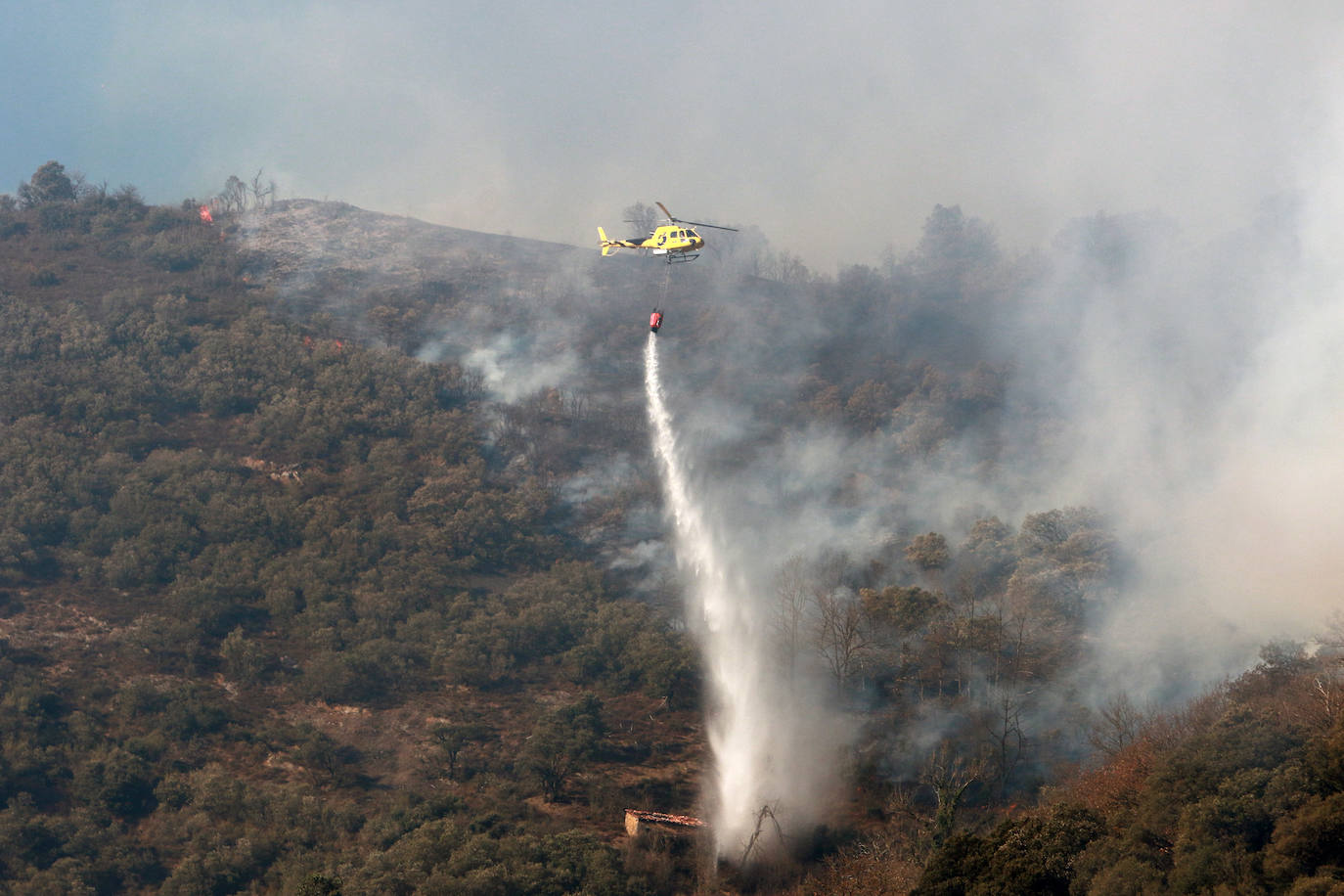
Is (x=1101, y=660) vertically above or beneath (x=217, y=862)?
above

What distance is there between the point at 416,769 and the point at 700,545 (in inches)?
1191

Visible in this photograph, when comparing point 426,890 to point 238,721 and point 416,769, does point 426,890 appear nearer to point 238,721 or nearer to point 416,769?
point 416,769

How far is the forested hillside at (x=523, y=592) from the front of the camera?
57.3 meters

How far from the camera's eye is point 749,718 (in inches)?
2886

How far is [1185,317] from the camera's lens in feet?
442

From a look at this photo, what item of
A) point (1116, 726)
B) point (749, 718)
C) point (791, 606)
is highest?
point (791, 606)

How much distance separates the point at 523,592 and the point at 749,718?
28.8 meters

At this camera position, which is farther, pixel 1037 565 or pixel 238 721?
pixel 1037 565

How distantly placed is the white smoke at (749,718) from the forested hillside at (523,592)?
4.68 ft

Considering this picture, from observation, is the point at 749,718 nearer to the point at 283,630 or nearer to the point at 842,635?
the point at 842,635

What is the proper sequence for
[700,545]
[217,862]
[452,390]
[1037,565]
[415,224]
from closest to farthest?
[217,862] < [1037,565] < [700,545] < [452,390] < [415,224]

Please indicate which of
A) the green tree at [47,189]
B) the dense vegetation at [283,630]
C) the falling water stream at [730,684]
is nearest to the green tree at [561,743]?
the dense vegetation at [283,630]

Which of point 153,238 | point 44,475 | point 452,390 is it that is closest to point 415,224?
point 153,238

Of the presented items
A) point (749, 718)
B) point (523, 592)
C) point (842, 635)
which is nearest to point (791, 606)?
point (842, 635)
